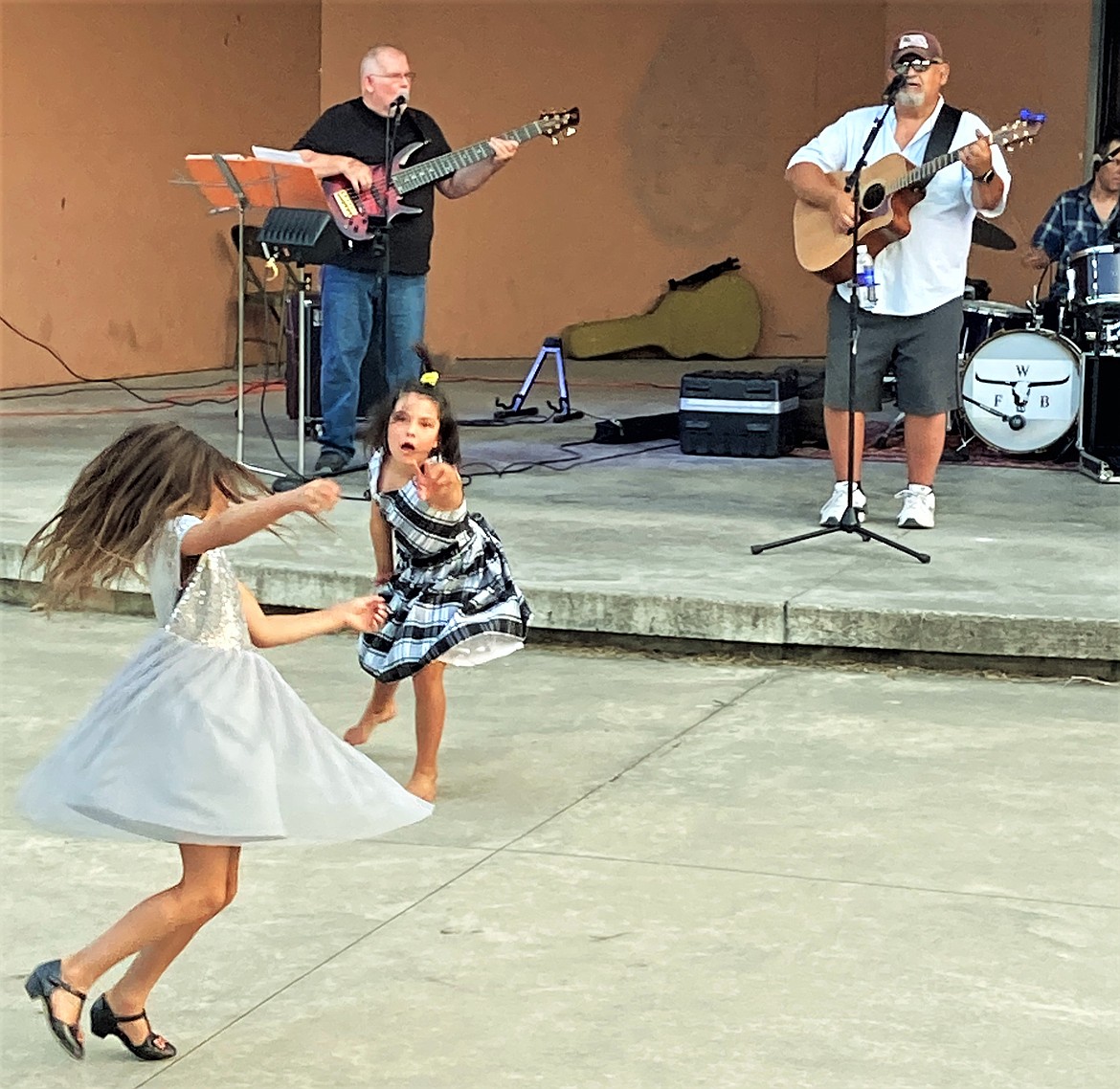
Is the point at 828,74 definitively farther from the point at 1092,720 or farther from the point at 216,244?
the point at 1092,720

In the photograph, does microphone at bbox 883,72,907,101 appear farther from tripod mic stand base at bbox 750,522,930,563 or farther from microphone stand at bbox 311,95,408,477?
microphone stand at bbox 311,95,408,477

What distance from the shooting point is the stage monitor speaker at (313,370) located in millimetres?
10375

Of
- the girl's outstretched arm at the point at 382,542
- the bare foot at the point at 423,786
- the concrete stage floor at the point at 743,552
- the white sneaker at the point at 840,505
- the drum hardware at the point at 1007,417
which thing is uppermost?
the drum hardware at the point at 1007,417

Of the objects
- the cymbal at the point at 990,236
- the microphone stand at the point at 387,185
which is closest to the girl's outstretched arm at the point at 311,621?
the microphone stand at the point at 387,185

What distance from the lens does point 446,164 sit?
8.23 m

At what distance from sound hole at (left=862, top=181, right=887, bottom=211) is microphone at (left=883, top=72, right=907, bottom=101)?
1.16 feet

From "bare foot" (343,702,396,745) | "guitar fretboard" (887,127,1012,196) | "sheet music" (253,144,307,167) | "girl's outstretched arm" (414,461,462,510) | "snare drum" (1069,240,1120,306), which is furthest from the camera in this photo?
"snare drum" (1069,240,1120,306)

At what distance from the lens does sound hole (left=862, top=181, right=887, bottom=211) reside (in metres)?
7.46

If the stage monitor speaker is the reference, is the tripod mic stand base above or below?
below

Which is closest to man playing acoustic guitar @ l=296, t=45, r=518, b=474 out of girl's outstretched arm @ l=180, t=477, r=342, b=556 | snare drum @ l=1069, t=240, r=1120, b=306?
snare drum @ l=1069, t=240, r=1120, b=306

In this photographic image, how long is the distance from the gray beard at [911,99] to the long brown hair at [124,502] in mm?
4749

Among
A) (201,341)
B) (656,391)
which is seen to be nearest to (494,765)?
(656,391)

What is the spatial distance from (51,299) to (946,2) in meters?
7.16

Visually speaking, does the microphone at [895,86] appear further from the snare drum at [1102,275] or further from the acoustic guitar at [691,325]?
the acoustic guitar at [691,325]
